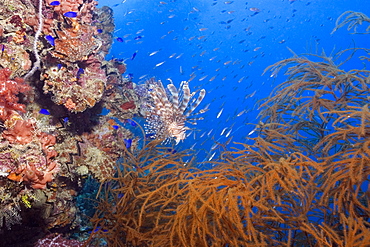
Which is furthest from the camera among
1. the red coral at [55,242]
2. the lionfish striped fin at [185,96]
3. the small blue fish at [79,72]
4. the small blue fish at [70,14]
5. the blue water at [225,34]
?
the blue water at [225,34]

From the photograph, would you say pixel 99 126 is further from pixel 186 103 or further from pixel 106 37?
pixel 106 37

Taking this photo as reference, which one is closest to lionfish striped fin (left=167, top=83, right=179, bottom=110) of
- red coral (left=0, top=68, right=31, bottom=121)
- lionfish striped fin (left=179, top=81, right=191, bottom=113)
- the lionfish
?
the lionfish

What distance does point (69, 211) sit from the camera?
11.7 ft

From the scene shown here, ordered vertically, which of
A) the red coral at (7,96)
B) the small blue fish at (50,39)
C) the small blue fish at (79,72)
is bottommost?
the red coral at (7,96)

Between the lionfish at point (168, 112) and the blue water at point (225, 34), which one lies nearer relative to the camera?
the lionfish at point (168, 112)

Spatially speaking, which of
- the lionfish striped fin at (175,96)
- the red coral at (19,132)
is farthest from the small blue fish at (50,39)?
the lionfish striped fin at (175,96)

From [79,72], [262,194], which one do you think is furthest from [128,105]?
[262,194]

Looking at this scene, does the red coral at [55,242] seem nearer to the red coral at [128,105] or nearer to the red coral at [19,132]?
the red coral at [19,132]

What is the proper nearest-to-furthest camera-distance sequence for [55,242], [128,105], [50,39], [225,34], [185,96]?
[55,242] → [50,39] → [185,96] → [128,105] → [225,34]

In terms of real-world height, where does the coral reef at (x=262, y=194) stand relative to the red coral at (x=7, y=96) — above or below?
below

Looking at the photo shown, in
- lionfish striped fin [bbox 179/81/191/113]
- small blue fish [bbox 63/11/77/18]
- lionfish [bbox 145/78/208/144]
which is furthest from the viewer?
lionfish [bbox 145/78/208/144]

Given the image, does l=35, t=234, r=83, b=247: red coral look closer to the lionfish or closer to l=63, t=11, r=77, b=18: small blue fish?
the lionfish

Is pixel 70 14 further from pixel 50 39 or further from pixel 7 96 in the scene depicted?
pixel 7 96

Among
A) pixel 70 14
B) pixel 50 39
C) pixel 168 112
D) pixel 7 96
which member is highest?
pixel 70 14
